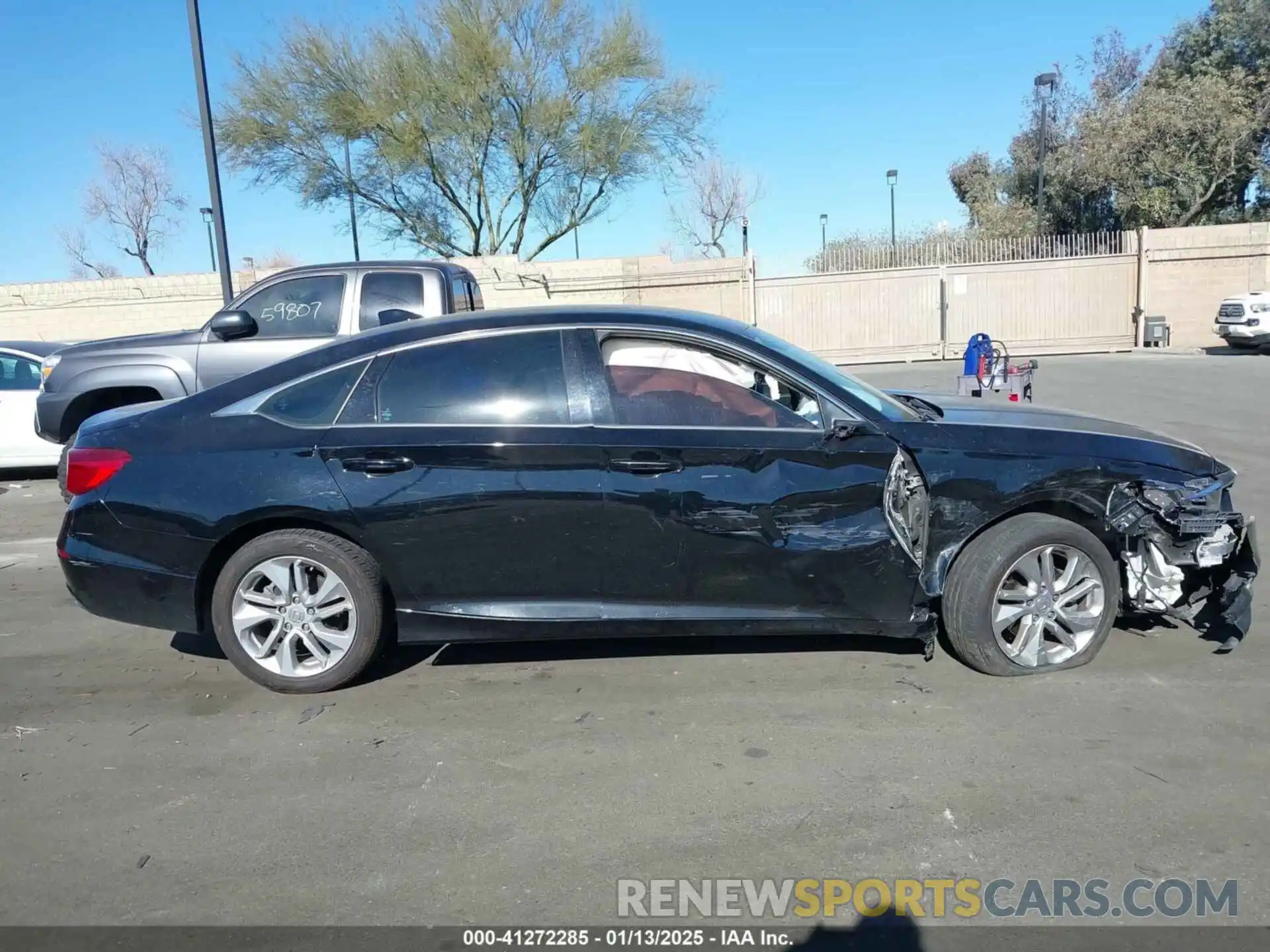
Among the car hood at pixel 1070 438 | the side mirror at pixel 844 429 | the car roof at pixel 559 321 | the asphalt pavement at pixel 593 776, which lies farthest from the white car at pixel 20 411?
the car hood at pixel 1070 438

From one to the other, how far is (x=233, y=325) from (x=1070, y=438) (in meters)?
6.41

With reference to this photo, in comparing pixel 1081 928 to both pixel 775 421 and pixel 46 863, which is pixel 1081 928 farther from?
pixel 46 863

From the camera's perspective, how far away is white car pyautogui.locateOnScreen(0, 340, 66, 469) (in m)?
10.4

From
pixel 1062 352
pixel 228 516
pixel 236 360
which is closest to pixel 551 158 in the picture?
pixel 1062 352

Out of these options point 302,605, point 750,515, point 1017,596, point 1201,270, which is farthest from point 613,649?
point 1201,270

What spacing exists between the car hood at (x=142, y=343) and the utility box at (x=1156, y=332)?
2337 centimetres

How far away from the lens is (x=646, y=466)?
4.23 meters

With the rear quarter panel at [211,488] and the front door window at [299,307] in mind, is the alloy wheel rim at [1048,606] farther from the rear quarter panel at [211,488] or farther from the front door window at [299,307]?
the front door window at [299,307]

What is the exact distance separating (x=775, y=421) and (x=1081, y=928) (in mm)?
2270

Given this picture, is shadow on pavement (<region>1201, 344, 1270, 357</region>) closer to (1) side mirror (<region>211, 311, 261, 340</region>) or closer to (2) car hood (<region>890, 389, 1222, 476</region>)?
(2) car hood (<region>890, 389, 1222, 476</region>)

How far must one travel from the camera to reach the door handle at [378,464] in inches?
170

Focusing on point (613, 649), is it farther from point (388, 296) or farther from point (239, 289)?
point (239, 289)

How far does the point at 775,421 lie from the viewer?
4340 millimetres

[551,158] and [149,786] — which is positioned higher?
[551,158]
